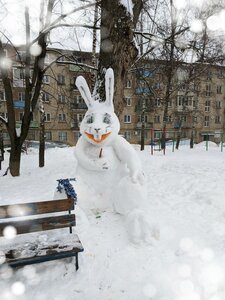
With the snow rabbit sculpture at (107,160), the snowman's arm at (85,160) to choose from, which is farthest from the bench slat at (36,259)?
the snowman's arm at (85,160)

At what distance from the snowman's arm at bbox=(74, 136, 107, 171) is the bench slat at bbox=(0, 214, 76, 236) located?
120cm

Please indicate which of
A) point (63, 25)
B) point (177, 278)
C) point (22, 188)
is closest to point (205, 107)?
point (63, 25)

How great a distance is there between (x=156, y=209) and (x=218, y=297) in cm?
217

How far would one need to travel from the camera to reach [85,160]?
13.0 feet

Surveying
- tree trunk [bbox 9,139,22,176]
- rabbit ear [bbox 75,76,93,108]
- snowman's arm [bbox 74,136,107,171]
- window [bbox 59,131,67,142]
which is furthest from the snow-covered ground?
window [bbox 59,131,67,142]

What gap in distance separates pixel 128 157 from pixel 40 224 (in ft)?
5.99

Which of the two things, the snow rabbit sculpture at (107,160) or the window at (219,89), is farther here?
the window at (219,89)

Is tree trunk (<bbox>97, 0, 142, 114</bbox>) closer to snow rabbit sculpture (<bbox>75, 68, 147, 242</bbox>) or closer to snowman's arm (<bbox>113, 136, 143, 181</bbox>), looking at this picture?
snow rabbit sculpture (<bbox>75, 68, 147, 242</bbox>)

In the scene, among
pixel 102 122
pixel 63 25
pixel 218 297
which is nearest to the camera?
pixel 218 297

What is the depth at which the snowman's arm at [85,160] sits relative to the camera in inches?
156

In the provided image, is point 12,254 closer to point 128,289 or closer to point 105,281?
point 105,281

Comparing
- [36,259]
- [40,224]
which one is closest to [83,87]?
[40,224]

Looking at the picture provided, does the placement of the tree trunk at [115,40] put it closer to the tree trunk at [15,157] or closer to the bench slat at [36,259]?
the bench slat at [36,259]

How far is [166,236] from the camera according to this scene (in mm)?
3373
